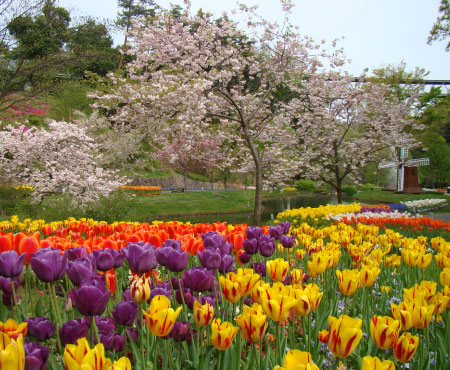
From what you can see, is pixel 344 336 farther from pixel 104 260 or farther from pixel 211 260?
pixel 104 260

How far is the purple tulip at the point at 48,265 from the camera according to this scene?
4.90 feet

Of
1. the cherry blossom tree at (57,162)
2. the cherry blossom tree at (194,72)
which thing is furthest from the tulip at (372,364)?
the cherry blossom tree at (57,162)

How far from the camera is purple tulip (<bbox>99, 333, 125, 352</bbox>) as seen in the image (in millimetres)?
1400

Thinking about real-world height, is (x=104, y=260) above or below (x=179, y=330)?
above

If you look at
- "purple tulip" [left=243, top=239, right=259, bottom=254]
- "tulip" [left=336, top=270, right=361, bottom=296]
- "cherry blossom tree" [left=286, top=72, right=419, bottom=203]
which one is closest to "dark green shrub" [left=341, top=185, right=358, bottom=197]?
"cherry blossom tree" [left=286, top=72, right=419, bottom=203]

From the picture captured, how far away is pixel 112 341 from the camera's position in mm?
1414

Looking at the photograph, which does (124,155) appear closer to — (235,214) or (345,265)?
(235,214)

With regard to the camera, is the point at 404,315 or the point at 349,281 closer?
the point at 404,315

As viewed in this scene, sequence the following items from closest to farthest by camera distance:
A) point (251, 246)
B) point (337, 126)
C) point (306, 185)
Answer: point (251, 246)
point (337, 126)
point (306, 185)

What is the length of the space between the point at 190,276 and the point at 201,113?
9762 mm

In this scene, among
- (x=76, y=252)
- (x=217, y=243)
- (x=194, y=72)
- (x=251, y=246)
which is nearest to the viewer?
(x=76, y=252)

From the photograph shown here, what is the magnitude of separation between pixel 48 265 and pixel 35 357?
1.93 ft

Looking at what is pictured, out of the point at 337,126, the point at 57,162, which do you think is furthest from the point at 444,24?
the point at 57,162

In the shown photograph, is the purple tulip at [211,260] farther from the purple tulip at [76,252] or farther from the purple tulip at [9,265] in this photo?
the purple tulip at [9,265]
